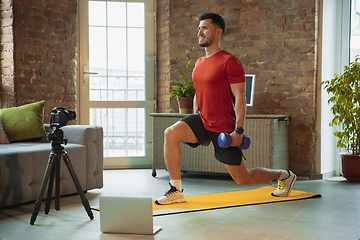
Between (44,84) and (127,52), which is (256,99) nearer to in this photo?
(127,52)

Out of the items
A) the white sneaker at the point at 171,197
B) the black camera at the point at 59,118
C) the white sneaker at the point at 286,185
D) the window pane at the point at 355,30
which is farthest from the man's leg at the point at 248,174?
the window pane at the point at 355,30

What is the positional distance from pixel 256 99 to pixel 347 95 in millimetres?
994

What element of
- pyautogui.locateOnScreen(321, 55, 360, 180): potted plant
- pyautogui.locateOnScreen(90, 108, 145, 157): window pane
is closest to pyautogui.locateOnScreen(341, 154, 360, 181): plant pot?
pyautogui.locateOnScreen(321, 55, 360, 180): potted plant

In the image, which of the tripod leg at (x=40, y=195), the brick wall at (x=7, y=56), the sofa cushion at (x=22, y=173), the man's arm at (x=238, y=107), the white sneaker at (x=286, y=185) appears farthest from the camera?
the brick wall at (x=7, y=56)

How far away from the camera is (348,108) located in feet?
13.6

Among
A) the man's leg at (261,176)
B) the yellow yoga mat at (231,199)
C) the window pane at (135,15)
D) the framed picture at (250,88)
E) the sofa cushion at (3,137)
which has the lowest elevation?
the yellow yoga mat at (231,199)

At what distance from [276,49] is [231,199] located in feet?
6.80

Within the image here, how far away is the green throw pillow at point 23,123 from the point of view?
11.7 ft

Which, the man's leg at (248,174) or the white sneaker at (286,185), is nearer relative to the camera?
the man's leg at (248,174)

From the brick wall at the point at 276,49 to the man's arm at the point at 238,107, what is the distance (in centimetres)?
190

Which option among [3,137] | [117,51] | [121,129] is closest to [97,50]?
[117,51]

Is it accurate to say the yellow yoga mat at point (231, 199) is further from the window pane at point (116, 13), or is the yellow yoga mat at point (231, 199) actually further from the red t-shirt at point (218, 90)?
the window pane at point (116, 13)

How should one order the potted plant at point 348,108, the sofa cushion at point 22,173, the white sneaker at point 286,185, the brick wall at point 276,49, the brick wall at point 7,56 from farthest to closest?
the brick wall at point 276,49 < the brick wall at point 7,56 < the potted plant at point 348,108 < the white sneaker at point 286,185 < the sofa cushion at point 22,173

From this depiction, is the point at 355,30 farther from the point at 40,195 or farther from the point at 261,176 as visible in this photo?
the point at 40,195
